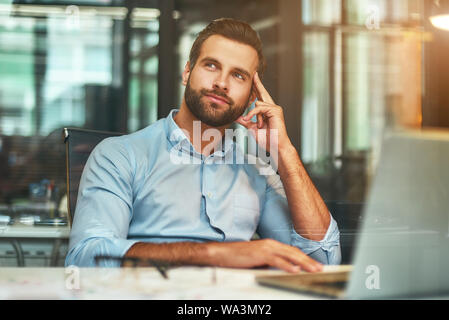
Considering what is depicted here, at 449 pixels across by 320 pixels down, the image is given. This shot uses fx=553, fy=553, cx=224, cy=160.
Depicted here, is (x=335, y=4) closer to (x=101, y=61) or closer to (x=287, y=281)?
(x=101, y=61)

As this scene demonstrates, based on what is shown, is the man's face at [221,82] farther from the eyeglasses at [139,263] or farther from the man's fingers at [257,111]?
the eyeglasses at [139,263]

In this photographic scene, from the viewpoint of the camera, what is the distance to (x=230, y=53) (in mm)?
1812

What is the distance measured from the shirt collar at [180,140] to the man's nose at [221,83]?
6.9 inches

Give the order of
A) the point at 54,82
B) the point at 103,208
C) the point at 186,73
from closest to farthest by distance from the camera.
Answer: the point at 103,208 → the point at 186,73 → the point at 54,82

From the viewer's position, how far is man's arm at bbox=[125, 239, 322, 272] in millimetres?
1201

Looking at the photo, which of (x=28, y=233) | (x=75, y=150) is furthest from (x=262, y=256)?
(x=28, y=233)

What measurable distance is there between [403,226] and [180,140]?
95cm

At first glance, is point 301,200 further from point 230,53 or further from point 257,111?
point 230,53

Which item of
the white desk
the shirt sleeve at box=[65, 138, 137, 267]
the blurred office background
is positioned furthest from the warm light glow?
the white desk

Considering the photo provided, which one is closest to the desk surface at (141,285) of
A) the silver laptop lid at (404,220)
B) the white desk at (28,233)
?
the silver laptop lid at (404,220)

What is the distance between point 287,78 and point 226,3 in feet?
1.64

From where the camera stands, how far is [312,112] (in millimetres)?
3049

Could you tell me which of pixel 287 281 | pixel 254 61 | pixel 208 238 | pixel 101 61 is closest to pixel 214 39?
pixel 254 61

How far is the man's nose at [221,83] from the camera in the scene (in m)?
1.78
